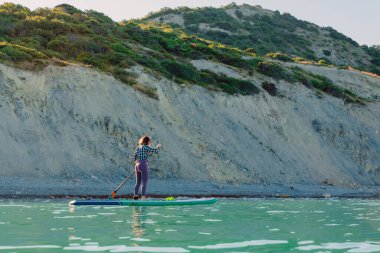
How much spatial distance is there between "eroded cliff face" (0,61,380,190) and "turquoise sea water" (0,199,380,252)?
11.1 meters

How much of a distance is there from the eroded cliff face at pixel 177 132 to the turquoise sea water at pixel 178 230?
36.3 feet

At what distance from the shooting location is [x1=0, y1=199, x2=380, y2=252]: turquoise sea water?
9.19 meters

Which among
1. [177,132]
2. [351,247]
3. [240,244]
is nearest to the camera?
[351,247]

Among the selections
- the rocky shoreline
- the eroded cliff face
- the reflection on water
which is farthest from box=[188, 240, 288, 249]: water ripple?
the eroded cliff face

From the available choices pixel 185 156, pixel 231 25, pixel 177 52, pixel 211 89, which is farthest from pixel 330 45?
pixel 185 156

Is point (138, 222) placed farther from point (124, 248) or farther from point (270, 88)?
point (270, 88)

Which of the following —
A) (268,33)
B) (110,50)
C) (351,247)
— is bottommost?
(351,247)

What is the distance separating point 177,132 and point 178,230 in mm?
21752

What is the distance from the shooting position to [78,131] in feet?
94.8

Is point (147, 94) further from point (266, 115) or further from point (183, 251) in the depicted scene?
point (183, 251)

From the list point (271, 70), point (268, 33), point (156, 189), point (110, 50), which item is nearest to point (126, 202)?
point (156, 189)

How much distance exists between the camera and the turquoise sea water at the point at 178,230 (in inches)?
362

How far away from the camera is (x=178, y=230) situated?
11.4 m

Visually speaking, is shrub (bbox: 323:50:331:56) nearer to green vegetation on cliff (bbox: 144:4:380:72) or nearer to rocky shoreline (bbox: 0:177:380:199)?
green vegetation on cliff (bbox: 144:4:380:72)
